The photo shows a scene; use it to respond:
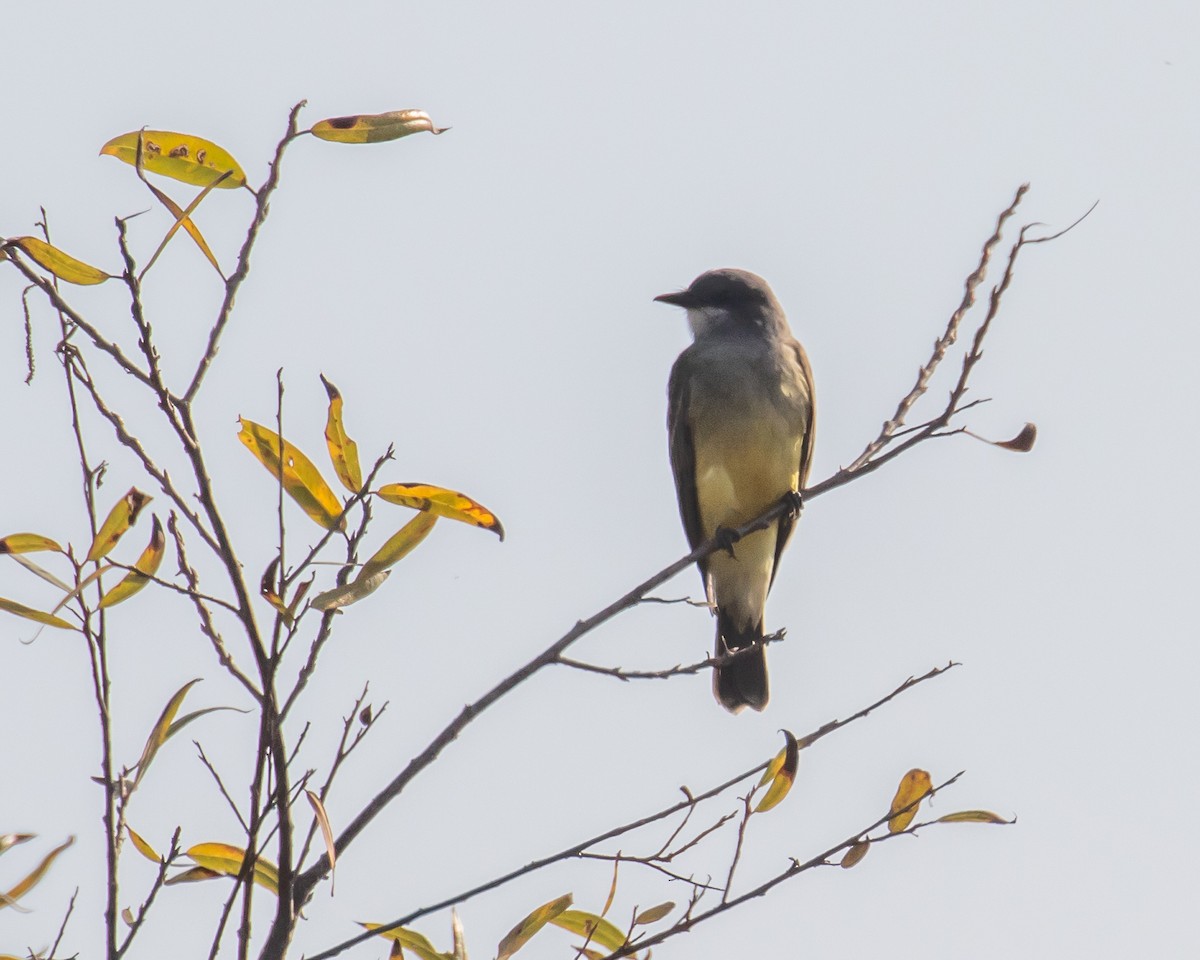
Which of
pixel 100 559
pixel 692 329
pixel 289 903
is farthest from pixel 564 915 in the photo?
pixel 692 329

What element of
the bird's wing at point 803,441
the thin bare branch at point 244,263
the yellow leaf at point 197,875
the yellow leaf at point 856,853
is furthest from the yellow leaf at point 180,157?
the bird's wing at point 803,441

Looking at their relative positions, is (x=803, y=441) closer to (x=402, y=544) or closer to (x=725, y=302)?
(x=725, y=302)

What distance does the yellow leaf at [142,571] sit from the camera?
9.37ft

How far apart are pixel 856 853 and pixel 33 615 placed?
1729 mm

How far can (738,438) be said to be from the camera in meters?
6.32

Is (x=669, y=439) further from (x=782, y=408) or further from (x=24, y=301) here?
(x=24, y=301)

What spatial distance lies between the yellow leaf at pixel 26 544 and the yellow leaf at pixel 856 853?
5.58ft

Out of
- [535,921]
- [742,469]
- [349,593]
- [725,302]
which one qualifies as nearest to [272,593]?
[349,593]

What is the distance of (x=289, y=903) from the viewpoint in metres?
2.59

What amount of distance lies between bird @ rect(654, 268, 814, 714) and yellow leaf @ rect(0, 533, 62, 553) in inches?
144

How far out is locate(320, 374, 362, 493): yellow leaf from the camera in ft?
9.55

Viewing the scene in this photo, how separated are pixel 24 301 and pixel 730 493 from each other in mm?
3923

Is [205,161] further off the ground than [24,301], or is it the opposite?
[205,161]

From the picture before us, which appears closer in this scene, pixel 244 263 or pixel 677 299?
pixel 244 263
